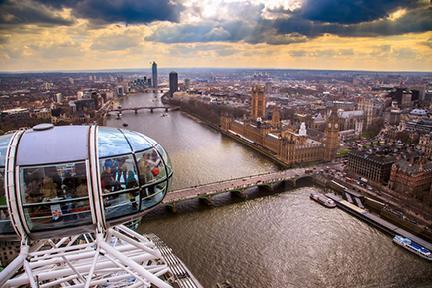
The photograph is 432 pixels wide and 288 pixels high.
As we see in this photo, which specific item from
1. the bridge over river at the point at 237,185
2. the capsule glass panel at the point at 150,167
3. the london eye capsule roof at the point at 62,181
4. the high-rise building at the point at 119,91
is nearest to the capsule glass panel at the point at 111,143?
the london eye capsule roof at the point at 62,181

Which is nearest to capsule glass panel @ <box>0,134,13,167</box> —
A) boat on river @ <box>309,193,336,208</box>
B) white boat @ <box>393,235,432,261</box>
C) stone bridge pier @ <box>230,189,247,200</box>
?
white boat @ <box>393,235,432,261</box>

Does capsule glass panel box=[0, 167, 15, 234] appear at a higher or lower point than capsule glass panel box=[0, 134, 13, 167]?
lower

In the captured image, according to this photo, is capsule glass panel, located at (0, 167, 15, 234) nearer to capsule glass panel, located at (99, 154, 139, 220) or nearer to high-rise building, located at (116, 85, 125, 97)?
capsule glass panel, located at (99, 154, 139, 220)

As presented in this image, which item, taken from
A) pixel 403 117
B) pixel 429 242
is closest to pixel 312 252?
pixel 429 242

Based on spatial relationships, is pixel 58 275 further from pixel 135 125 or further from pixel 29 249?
pixel 135 125

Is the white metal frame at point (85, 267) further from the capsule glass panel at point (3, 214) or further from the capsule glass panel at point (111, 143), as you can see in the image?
the capsule glass panel at point (111, 143)
